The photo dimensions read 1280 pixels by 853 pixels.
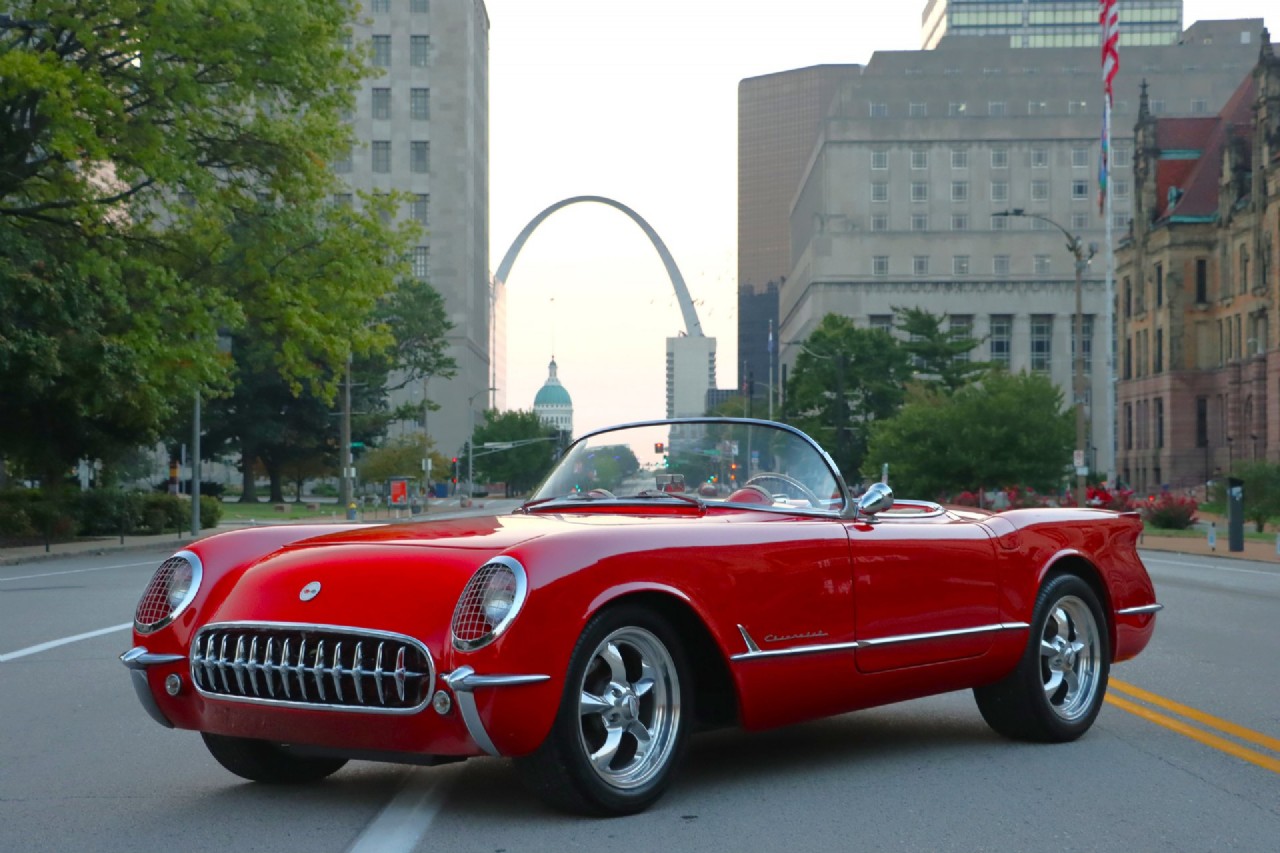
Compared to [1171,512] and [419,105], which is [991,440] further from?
[419,105]

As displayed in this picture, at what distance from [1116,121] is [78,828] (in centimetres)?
13312

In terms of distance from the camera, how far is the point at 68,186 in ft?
99.8

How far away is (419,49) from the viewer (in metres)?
120

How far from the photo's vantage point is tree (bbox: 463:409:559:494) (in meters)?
143

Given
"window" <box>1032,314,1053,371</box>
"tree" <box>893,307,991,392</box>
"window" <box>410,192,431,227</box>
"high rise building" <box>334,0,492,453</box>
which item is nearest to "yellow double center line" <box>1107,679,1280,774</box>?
"tree" <box>893,307,991,392</box>

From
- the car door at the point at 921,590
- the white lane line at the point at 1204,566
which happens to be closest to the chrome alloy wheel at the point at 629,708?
the car door at the point at 921,590

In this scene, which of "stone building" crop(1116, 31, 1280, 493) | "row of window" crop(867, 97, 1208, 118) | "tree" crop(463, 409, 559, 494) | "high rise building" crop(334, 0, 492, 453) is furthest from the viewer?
"tree" crop(463, 409, 559, 494)

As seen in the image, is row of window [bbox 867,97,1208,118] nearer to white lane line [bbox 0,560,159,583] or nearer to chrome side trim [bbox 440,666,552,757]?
white lane line [bbox 0,560,159,583]

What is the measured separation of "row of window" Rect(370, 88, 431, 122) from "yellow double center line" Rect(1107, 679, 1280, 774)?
11573cm

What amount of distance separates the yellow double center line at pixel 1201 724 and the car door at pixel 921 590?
4.16 feet

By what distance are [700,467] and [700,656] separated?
1.38 meters

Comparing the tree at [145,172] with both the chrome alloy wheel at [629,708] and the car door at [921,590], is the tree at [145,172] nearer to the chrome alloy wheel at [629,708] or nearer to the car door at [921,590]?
the car door at [921,590]

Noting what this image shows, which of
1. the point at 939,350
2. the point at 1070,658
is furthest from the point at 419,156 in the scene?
the point at 1070,658

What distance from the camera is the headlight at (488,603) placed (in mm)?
5180
